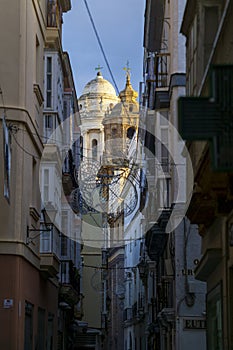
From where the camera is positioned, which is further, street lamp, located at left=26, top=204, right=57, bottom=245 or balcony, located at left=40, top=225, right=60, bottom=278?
balcony, located at left=40, top=225, right=60, bottom=278

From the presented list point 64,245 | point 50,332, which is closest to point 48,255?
point 50,332

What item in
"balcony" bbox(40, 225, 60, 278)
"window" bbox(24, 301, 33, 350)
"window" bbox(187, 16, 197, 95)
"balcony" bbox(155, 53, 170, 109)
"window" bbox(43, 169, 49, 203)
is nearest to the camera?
"window" bbox(187, 16, 197, 95)

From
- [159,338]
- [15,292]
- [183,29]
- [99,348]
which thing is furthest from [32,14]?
[99,348]

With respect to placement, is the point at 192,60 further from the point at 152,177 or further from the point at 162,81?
the point at 152,177

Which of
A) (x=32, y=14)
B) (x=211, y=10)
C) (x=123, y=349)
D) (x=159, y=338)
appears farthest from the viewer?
(x=123, y=349)

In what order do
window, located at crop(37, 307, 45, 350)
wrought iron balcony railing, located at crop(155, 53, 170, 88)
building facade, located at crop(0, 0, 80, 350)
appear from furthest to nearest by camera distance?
wrought iron balcony railing, located at crop(155, 53, 170, 88) → window, located at crop(37, 307, 45, 350) → building facade, located at crop(0, 0, 80, 350)

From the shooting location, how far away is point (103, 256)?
6719 cm

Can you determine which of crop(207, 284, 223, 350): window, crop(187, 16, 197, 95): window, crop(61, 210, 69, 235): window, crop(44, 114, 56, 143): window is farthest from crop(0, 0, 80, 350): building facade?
crop(61, 210, 69, 235): window

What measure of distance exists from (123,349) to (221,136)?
63.4 m

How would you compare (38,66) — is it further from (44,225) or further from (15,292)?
(15,292)

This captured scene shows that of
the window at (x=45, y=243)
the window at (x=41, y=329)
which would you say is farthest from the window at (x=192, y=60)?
the window at (x=41, y=329)

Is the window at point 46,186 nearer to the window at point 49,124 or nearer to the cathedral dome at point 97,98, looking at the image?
the window at point 49,124

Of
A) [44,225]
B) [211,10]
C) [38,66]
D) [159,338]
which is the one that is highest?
[38,66]

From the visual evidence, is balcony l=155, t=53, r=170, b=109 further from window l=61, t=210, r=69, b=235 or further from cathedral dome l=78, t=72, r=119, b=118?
cathedral dome l=78, t=72, r=119, b=118
